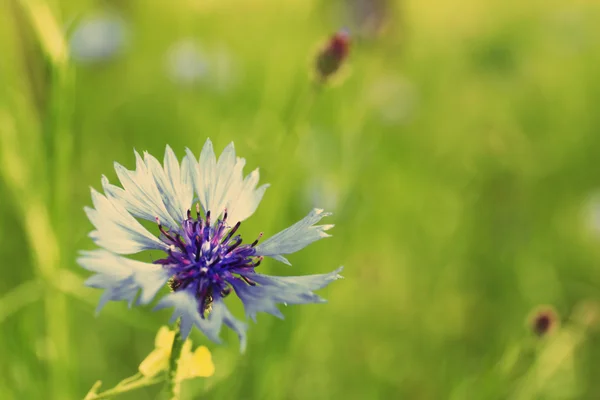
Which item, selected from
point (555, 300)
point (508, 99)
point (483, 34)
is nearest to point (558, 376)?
point (555, 300)

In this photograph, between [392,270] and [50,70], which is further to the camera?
[392,270]

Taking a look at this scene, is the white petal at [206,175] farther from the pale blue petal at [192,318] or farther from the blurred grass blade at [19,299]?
the blurred grass blade at [19,299]

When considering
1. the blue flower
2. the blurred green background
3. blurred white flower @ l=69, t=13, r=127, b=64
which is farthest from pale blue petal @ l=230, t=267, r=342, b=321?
blurred white flower @ l=69, t=13, r=127, b=64

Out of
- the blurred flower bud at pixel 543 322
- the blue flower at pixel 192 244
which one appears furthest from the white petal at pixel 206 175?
the blurred flower bud at pixel 543 322

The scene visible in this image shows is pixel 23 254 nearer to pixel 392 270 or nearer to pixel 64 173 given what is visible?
pixel 64 173

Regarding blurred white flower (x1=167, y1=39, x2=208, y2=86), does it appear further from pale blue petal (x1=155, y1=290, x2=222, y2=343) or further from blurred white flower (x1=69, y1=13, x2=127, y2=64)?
pale blue petal (x1=155, y1=290, x2=222, y2=343)

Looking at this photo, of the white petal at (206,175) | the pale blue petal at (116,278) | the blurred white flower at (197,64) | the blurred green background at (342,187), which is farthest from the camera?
the blurred white flower at (197,64)
